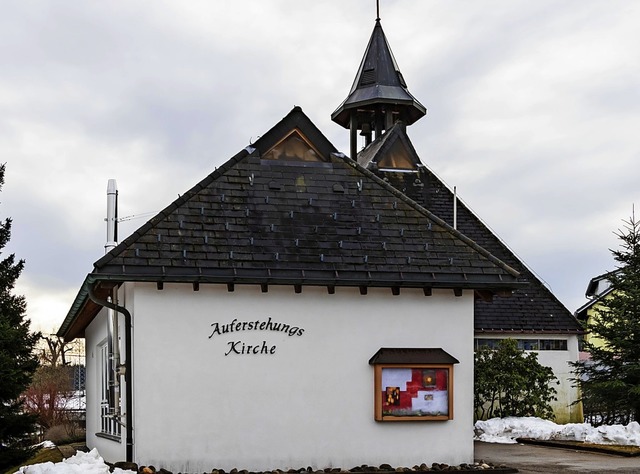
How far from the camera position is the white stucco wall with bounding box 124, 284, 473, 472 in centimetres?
1426

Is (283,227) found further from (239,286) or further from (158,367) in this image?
(158,367)

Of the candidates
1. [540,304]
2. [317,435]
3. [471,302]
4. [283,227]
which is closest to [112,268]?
[283,227]

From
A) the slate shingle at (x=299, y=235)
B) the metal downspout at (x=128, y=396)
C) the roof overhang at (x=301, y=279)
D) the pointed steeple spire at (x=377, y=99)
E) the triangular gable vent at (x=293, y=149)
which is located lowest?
the metal downspout at (x=128, y=396)

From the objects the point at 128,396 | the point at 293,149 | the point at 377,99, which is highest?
the point at 377,99

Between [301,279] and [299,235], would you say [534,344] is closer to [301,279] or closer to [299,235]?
[299,235]

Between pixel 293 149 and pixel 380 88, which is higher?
pixel 380 88

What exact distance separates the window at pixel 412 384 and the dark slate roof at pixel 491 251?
1001 cm

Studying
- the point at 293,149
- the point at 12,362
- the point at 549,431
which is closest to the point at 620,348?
the point at 549,431

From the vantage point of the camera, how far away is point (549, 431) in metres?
22.5

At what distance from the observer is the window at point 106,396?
1602cm

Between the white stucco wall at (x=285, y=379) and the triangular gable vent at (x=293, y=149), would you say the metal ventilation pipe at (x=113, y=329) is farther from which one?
the triangular gable vent at (x=293, y=149)

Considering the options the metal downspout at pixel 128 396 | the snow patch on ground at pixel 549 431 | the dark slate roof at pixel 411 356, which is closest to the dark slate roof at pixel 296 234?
the metal downspout at pixel 128 396

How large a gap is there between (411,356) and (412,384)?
1.41ft

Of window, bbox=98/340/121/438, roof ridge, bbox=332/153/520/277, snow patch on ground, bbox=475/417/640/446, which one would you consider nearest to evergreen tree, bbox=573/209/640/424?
snow patch on ground, bbox=475/417/640/446
